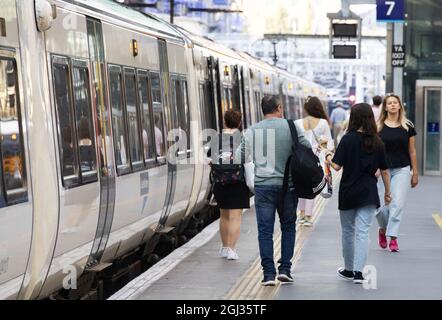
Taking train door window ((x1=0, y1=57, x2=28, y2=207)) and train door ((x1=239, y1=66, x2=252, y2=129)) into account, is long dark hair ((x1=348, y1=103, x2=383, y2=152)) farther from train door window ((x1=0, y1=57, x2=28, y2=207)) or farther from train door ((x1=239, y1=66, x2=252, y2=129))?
train door ((x1=239, y1=66, x2=252, y2=129))

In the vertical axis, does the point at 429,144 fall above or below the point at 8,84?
below

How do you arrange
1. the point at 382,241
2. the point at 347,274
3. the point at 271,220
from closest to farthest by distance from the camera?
the point at 271,220 → the point at 347,274 → the point at 382,241

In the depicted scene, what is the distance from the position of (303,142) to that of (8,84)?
319 cm

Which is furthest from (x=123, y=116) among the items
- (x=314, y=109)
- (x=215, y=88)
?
(x=215, y=88)

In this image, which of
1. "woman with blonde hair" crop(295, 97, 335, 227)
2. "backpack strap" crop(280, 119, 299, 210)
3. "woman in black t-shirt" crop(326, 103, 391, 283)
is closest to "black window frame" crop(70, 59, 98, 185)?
"backpack strap" crop(280, 119, 299, 210)

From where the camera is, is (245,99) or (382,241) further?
(245,99)

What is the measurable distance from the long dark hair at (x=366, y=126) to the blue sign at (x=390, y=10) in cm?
1156

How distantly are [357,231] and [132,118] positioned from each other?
9.03ft

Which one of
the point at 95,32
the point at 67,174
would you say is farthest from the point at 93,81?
the point at 67,174

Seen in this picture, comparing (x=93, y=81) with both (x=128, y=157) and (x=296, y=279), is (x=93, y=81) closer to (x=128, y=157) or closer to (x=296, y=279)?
(x=128, y=157)

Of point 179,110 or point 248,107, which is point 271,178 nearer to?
point 179,110

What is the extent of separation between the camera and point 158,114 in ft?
42.8

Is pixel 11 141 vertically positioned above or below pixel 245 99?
above
